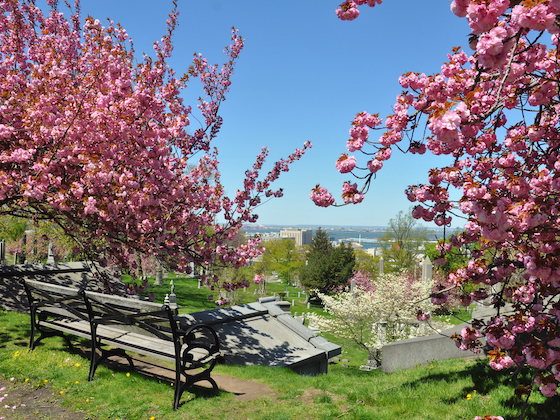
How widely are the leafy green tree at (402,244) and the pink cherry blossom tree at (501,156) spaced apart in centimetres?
3804

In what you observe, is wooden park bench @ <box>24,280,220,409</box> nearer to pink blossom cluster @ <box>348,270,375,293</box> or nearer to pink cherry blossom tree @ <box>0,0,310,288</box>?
pink cherry blossom tree @ <box>0,0,310,288</box>

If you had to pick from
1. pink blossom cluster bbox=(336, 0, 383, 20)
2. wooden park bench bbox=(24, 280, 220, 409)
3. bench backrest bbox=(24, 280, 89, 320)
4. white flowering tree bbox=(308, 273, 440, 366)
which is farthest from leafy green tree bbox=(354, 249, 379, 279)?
pink blossom cluster bbox=(336, 0, 383, 20)

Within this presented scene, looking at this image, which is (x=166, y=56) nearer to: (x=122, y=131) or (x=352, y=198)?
(x=122, y=131)

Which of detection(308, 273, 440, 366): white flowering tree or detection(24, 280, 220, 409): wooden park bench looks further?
detection(308, 273, 440, 366): white flowering tree

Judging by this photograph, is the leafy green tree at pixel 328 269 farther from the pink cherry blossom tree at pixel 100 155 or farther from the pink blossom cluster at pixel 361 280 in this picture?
the pink cherry blossom tree at pixel 100 155

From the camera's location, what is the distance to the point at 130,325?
253 inches

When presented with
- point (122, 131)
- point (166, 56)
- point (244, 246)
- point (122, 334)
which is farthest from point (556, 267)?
point (166, 56)

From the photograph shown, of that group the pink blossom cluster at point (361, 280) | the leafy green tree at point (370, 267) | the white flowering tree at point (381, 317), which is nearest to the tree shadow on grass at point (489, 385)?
the white flowering tree at point (381, 317)

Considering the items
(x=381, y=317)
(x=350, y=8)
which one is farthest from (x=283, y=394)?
(x=381, y=317)

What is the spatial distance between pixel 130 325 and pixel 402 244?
46889 millimetres

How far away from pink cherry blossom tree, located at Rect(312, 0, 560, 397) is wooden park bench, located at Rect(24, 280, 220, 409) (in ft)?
8.19

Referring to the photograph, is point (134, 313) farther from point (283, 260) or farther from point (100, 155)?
point (283, 260)

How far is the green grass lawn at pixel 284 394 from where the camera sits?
5.27 m

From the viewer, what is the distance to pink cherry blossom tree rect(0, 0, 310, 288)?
6895 mm
